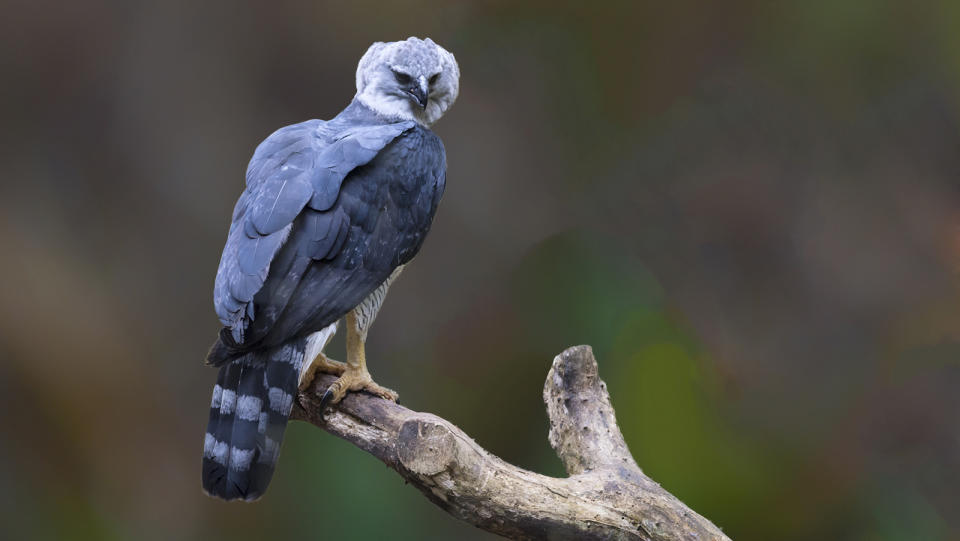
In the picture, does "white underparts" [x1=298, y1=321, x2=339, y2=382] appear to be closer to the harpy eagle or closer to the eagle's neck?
the harpy eagle

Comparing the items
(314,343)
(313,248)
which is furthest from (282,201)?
(314,343)

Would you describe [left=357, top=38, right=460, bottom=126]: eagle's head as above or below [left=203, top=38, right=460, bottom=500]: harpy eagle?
above

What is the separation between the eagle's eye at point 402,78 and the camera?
2586mm

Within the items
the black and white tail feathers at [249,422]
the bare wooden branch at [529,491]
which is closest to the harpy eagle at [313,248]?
the black and white tail feathers at [249,422]

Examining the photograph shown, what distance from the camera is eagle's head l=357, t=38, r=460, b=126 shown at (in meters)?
2.58

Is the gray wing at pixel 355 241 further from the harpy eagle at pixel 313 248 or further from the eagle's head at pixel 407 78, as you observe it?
the eagle's head at pixel 407 78

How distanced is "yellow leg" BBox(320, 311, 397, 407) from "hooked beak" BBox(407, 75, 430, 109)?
0.63m

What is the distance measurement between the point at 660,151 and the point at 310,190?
5.68 ft

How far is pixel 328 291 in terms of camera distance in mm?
2277

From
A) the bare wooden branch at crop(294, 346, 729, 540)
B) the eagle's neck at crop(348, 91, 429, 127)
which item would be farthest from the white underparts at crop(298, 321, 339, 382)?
the eagle's neck at crop(348, 91, 429, 127)

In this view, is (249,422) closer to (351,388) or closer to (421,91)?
(351,388)

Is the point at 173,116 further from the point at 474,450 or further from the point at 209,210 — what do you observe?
the point at 474,450

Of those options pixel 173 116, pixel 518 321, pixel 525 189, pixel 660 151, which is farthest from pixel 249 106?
pixel 660 151

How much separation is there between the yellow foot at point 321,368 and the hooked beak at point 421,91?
78 centimetres
